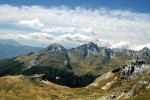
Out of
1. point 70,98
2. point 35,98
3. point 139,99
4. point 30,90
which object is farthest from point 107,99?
point 30,90

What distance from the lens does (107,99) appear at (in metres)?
118

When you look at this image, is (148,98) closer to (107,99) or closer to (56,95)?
(107,99)

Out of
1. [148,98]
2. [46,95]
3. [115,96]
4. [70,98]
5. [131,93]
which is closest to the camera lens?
[148,98]

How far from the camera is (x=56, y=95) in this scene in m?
185

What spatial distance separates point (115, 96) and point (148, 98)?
31.7 m

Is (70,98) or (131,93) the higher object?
(131,93)

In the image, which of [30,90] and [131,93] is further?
[30,90]

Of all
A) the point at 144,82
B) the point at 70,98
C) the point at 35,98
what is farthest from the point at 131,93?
the point at 35,98

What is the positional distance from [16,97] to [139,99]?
345 ft

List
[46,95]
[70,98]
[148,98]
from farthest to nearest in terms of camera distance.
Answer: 1. [46,95]
2. [70,98]
3. [148,98]

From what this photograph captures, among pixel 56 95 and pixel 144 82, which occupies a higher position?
→ pixel 144 82

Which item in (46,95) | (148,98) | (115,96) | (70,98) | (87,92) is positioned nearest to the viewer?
(148,98)

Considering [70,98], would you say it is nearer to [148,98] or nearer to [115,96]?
[115,96]

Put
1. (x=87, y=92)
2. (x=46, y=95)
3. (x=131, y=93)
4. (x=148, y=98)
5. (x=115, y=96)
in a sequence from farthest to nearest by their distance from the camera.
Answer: (x=87, y=92) < (x=46, y=95) < (x=115, y=96) < (x=131, y=93) < (x=148, y=98)
